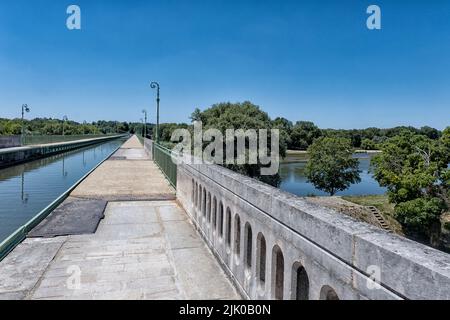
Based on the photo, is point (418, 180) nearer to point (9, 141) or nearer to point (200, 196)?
point (200, 196)

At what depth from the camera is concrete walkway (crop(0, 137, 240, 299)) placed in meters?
4.04

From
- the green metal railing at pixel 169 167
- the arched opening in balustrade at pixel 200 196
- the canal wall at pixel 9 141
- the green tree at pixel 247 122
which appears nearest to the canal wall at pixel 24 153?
the canal wall at pixel 9 141

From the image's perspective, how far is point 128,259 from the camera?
5141mm

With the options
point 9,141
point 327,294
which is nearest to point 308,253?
point 327,294

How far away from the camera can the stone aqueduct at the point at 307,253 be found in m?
1.71

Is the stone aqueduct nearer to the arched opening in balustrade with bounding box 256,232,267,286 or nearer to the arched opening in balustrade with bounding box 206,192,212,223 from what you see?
the arched opening in balustrade with bounding box 256,232,267,286

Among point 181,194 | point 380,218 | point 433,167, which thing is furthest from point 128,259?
point 380,218

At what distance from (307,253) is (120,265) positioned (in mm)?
3268

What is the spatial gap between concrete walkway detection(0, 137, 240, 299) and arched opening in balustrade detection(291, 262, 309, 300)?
131cm

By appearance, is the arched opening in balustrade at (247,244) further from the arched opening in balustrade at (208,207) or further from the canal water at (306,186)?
the canal water at (306,186)

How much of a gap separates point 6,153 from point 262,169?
74.3 ft

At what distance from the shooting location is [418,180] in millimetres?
31031

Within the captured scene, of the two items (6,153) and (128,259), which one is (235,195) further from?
(6,153)

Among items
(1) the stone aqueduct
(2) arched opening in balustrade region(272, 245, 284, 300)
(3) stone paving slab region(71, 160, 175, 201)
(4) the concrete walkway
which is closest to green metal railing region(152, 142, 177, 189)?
(3) stone paving slab region(71, 160, 175, 201)
